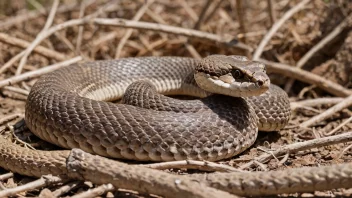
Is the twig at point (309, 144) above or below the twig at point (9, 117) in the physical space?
above

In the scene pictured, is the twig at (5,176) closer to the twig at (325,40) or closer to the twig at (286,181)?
the twig at (286,181)

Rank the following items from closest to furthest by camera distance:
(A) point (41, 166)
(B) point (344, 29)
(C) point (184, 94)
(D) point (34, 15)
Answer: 1. (A) point (41, 166)
2. (C) point (184, 94)
3. (B) point (344, 29)
4. (D) point (34, 15)

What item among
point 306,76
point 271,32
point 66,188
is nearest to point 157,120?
point 66,188

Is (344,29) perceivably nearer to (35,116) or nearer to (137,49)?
(137,49)

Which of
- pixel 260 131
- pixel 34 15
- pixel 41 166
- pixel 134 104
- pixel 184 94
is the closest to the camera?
pixel 41 166

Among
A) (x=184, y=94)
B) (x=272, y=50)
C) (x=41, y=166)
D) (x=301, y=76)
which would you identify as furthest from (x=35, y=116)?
(x=272, y=50)

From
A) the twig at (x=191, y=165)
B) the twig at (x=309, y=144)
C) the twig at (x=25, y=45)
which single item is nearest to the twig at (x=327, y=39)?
the twig at (x=309, y=144)
